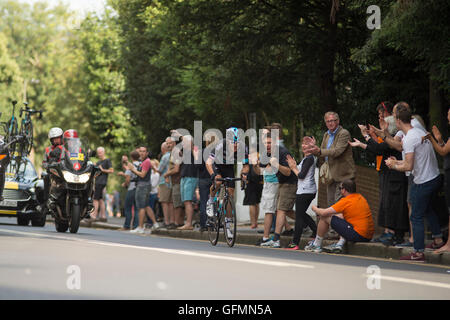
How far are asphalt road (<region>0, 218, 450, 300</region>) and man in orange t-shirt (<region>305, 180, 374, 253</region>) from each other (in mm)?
662

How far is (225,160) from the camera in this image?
53.8ft

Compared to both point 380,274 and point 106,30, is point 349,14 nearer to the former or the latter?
point 380,274

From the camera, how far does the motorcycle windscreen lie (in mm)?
19047

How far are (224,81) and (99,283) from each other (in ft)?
58.0

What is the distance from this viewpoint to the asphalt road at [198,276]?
841 centimetres

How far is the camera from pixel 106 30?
58.0m

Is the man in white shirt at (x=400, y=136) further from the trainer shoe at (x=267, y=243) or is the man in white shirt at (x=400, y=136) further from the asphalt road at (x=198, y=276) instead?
the trainer shoe at (x=267, y=243)

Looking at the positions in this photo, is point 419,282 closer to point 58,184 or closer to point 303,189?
point 303,189

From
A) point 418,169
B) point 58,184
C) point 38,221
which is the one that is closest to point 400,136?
point 418,169

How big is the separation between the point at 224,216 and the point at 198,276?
6.05m

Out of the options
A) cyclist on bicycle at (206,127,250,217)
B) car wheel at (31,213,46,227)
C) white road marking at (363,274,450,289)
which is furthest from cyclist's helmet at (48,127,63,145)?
white road marking at (363,274,450,289)

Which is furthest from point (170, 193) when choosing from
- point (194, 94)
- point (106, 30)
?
point (106, 30)

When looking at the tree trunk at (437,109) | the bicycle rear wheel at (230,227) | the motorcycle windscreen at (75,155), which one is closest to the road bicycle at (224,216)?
the bicycle rear wheel at (230,227)
